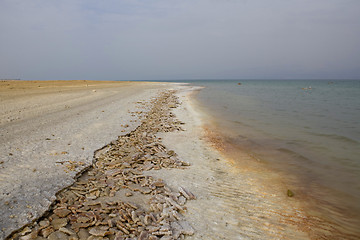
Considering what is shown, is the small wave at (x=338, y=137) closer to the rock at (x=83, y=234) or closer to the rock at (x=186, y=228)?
the rock at (x=186, y=228)

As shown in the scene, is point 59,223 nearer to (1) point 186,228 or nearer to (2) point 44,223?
(2) point 44,223

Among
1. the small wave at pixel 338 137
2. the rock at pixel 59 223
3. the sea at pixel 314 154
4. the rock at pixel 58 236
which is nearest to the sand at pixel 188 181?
the rock at pixel 59 223

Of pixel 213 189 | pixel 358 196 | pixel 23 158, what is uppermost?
pixel 23 158

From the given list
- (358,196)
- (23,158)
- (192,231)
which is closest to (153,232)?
(192,231)

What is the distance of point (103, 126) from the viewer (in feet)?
37.4

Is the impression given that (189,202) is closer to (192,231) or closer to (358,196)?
(192,231)

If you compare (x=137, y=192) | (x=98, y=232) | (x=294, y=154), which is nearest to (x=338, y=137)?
(x=294, y=154)

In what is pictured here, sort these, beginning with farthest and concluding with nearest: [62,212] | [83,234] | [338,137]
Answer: [338,137], [62,212], [83,234]

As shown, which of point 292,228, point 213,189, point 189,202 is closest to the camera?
point 292,228

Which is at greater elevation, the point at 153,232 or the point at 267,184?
the point at 153,232

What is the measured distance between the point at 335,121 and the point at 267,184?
45.1ft

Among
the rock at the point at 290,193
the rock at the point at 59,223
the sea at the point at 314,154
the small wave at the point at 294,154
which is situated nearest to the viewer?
the rock at the point at 59,223

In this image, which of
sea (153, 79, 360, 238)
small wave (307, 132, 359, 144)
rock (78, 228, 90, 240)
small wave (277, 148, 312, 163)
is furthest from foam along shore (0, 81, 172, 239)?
small wave (307, 132, 359, 144)

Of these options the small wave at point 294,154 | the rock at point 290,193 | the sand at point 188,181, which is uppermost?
the sand at point 188,181
